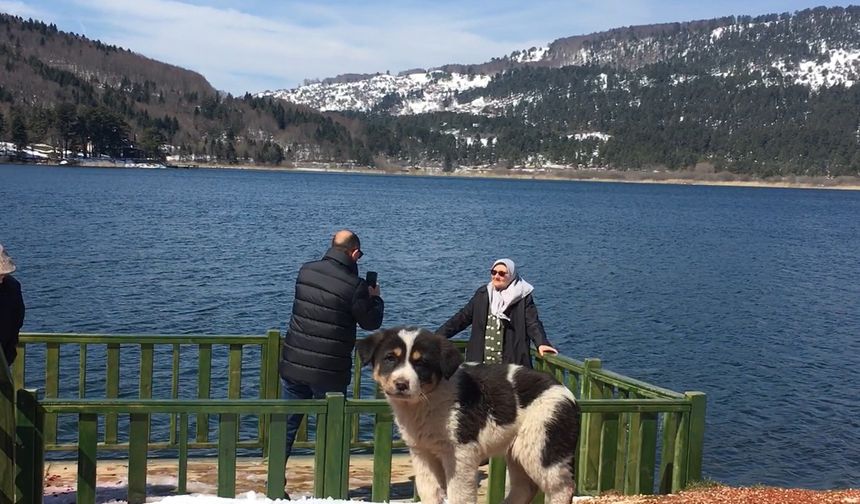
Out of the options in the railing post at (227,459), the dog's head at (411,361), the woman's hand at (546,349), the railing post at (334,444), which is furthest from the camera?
the woman's hand at (546,349)

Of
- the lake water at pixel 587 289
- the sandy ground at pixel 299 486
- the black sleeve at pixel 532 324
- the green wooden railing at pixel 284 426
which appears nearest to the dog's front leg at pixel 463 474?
the green wooden railing at pixel 284 426

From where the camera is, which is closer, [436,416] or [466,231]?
[436,416]

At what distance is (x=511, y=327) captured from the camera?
670cm

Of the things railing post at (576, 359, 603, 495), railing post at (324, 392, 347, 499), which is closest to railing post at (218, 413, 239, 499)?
railing post at (324, 392, 347, 499)

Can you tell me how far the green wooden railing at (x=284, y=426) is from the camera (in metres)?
5.09

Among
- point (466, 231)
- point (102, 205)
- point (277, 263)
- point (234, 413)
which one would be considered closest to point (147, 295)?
point (277, 263)

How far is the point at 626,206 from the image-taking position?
111 metres

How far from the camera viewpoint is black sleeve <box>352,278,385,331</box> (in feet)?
20.4

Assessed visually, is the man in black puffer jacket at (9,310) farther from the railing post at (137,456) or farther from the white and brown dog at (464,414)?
the white and brown dog at (464,414)

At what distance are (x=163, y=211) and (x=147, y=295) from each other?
40504 millimetres

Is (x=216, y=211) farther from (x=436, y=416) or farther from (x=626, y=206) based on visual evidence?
(x=436, y=416)

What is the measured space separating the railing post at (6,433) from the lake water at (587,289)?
10.6 meters

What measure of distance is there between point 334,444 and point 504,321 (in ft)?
5.93

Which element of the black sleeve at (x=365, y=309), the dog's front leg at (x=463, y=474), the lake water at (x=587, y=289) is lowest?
the lake water at (x=587, y=289)
